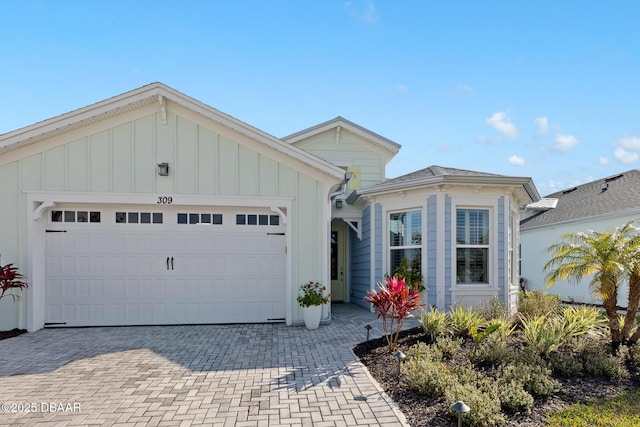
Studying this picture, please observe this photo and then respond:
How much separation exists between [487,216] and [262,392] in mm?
6634

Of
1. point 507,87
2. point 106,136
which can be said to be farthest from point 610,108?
point 106,136

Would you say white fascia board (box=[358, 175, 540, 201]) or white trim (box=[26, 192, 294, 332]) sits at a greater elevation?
white fascia board (box=[358, 175, 540, 201])

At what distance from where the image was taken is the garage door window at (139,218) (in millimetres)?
7922

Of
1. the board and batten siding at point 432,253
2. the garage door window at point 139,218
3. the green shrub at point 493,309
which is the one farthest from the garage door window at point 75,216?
the green shrub at point 493,309

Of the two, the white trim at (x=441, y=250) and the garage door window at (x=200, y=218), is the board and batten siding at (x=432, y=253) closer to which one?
the white trim at (x=441, y=250)

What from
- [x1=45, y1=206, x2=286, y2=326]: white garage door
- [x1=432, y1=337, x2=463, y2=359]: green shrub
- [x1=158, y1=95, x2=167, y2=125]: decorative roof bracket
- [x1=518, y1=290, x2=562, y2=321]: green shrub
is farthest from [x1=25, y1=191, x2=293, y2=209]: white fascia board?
[x1=518, y1=290, x2=562, y2=321]: green shrub

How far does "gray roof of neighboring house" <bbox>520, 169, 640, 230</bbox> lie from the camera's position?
1280 cm

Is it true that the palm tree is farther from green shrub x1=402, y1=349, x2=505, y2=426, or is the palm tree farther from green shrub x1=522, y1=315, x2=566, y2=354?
green shrub x1=402, y1=349, x2=505, y2=426

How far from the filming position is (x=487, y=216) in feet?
28.4

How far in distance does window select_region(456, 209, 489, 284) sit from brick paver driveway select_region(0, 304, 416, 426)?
282 centimetres

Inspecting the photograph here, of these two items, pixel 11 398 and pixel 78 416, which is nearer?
pixel 78 416

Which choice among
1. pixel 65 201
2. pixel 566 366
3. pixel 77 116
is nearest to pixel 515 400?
pixel 566 366

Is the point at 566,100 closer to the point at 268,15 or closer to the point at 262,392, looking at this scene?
the point at 268,15

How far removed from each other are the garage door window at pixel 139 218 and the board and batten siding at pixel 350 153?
5820 mm
